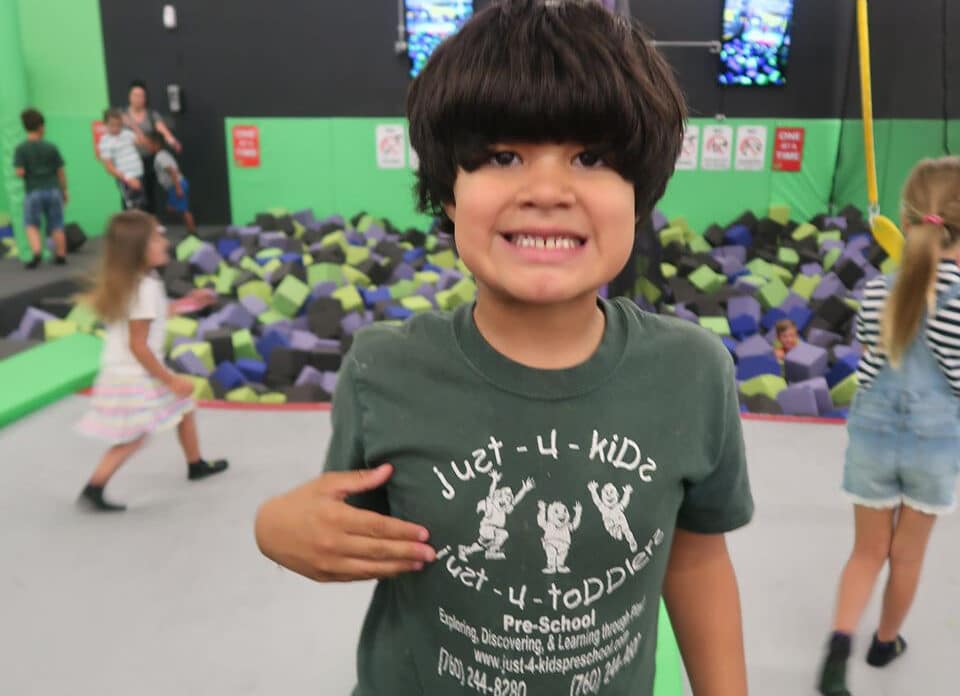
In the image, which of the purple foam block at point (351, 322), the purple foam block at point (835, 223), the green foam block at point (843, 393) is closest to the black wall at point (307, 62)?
the purple foam block at point (835, 223)

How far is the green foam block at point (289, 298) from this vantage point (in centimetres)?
479

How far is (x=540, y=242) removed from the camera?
0.72 meters

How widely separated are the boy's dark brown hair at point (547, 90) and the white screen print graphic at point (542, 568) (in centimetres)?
26

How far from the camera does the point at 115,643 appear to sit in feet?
6.18

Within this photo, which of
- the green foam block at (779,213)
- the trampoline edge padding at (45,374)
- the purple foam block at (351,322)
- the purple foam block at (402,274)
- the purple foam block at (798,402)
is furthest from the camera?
the green foam block at (779,213)

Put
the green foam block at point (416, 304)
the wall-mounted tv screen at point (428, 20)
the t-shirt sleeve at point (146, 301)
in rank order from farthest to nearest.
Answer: the wall-mounted tv screen at point (428, 20)
the green foam block at point (416, 304)
the t-shirt sleeve at point (146, 301)

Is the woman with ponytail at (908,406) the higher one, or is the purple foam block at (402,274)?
the woman with ponytail at (908,406)

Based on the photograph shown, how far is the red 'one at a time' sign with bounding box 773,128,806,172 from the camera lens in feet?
22.1

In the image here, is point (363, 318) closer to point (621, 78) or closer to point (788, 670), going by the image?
point (788, 670)

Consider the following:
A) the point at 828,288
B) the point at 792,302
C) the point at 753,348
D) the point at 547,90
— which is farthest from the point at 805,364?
the point at 547,90

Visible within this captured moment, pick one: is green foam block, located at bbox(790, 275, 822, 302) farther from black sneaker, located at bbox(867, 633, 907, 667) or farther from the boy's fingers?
the boy's fingers

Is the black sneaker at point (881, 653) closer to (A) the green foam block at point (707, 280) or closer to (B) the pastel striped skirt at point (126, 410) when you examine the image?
(B) the pastel striped skirt at point (126, 410)

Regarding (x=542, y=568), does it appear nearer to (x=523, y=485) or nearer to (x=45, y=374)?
(x=523, y=485)

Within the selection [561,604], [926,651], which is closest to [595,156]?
[561,604]
